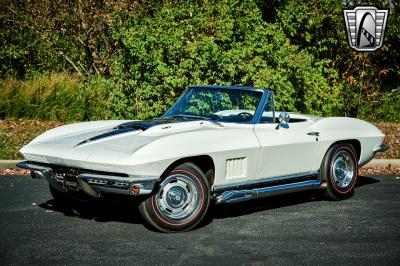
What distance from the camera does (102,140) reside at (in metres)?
6.96

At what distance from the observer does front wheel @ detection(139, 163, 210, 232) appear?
6.62m

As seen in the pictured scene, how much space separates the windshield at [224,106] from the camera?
7.76m

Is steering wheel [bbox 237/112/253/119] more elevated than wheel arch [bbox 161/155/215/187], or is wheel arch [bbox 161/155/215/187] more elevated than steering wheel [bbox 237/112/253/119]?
steering wheel [bbox 237/112/253/119]

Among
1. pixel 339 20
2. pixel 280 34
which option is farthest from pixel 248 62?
pixel 339 20

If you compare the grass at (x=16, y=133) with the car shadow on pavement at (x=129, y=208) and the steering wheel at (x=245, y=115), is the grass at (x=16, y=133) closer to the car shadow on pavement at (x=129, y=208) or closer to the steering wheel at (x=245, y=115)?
the car shadow on pavement at (x=129, y=208)

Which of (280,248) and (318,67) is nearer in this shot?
(280,248)

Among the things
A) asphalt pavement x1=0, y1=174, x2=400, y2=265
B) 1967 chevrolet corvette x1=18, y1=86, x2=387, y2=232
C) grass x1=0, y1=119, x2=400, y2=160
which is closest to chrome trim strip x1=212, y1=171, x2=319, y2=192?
1967 chevrolet corvette x1=18, y1=86, x2=387, y2=232

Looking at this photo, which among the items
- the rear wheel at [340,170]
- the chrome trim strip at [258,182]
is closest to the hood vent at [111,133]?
the chrome trim strip at [258,182]

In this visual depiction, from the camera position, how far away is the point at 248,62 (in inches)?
539

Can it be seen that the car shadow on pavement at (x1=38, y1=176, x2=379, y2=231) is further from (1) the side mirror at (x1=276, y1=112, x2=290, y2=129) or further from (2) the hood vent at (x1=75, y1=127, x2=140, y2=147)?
(1) the side mirror at (x1=276, y1=112, x2=290, y2=129)

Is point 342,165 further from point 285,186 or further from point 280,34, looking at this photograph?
point 280,34

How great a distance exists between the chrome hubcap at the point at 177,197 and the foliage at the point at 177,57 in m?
6.65

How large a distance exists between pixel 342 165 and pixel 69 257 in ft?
12.8

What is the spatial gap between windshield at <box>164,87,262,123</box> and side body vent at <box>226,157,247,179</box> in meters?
0.62
